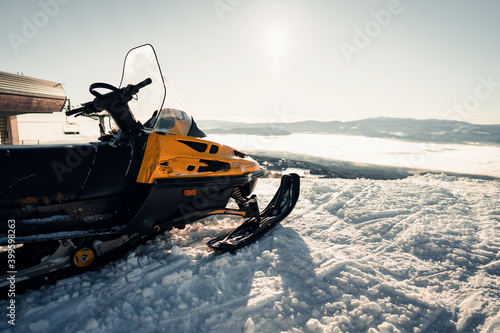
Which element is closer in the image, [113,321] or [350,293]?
[113,321]

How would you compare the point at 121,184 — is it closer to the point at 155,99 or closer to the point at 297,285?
the point at 155,99

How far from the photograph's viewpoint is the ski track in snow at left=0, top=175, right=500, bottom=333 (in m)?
1.94

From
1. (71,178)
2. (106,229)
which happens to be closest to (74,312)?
(106,229)

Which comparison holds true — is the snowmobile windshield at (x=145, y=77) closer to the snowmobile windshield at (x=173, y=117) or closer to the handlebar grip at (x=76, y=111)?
the snowmobile windshield at (x=173, y=117)

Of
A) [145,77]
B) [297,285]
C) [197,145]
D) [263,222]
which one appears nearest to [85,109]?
[145,77]

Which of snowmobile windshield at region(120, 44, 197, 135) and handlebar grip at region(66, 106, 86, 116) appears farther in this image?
handlebar grip at region(66, 106, 86, 116)

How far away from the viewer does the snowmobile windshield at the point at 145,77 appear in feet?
9.48

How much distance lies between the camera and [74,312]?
2.00 meters

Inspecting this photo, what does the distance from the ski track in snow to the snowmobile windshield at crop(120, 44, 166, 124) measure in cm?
169

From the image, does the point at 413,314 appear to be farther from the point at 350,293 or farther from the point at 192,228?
the point at 192,228

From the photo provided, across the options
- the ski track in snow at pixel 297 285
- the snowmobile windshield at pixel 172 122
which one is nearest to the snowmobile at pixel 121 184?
the snowmobile windshield at pixel 172 122

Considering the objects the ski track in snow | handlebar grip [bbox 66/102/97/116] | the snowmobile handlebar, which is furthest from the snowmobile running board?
handlebar grip [bbox 66/102/97/116]

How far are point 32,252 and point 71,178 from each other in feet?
2.89

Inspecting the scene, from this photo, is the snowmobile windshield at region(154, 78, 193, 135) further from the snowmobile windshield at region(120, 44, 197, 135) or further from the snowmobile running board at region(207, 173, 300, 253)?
the snowmobile running board at region(207, 173, 300, 253)
